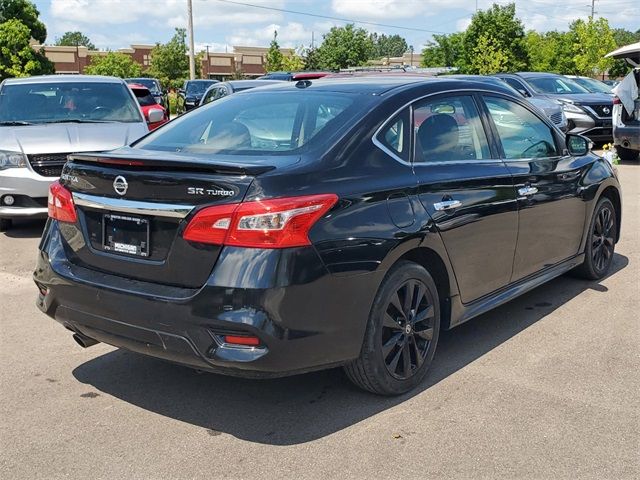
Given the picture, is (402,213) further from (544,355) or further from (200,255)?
(544,355)

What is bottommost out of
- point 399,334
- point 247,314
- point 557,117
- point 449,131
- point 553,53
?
point 399,334

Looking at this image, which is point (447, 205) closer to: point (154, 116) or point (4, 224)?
point (154, 116)

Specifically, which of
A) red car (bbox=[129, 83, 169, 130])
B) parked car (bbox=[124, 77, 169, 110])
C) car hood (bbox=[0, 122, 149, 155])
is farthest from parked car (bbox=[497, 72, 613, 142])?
parked car (bbox=[124, 77, 169, 110])

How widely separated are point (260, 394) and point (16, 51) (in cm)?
3260

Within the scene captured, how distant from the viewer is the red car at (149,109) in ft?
30.5

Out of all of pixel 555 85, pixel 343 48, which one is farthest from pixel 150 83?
pixel 343 48

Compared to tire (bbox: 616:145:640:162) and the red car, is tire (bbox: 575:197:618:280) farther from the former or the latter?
tire (bbox: 616:145:640:162)

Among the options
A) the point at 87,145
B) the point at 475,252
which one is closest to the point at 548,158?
the point at 475,252

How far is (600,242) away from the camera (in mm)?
6141

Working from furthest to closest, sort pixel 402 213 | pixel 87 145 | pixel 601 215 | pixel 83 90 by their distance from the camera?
1. pixel 83 90
2. pixel 87 145
3. pixel 601 215
4. pixel 402 213

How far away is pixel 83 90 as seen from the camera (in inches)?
374

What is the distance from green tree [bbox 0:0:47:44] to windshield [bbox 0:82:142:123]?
86.6 ft

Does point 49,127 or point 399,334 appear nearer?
point 399,334

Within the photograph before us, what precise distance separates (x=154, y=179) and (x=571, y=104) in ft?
46.8
